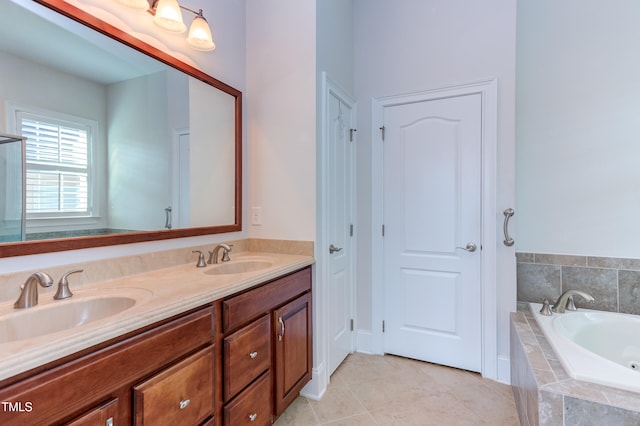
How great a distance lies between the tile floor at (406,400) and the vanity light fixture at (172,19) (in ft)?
7.08

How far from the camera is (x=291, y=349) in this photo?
1.70 metres

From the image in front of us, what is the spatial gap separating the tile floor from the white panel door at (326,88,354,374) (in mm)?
240

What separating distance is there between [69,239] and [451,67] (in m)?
2.54

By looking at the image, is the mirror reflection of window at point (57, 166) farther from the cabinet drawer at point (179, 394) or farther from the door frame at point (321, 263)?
the door frame at point (321, 263)

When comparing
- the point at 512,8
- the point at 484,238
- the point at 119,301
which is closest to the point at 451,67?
the point at 512,8

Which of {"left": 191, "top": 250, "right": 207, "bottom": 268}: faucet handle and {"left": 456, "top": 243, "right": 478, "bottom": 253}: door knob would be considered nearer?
{"left": 191, "top": 250, "right": 207, "bottom": 268}: faucet handle

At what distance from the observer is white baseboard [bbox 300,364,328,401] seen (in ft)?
6.37

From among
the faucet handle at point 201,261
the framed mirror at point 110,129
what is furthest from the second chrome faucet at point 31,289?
the faucet handle at point 201,261

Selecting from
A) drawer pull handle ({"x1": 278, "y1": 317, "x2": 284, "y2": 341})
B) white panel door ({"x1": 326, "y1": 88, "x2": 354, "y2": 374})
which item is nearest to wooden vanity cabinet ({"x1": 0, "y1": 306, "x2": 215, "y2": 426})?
drawer pull handle ({"x1": 278, "y1": 317, "x2": 284, "y2": 341})

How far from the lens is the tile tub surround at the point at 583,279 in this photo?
2.03m

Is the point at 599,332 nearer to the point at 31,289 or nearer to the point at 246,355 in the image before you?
the point at 246,355

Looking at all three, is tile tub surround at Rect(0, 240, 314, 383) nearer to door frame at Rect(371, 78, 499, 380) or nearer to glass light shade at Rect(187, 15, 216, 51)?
glass light shade at Rect(187, 15, 216, 51)

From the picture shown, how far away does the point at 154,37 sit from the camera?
1540 millimetres

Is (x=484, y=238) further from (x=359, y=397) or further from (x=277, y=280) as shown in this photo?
(x=277, y=280)
